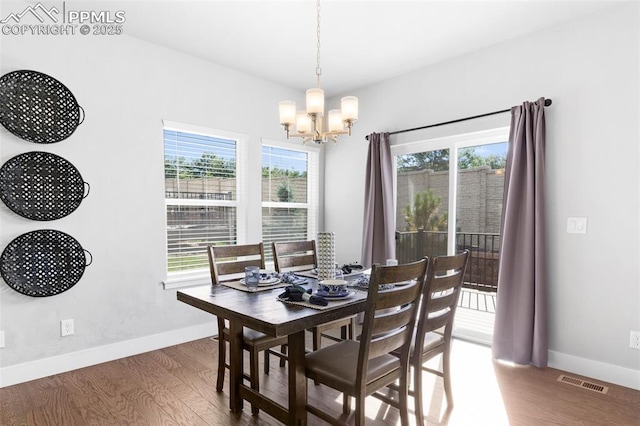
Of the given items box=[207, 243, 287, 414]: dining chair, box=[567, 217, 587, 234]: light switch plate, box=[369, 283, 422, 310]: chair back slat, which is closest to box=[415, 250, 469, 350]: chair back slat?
box=[369, 283, 422, 310]: chair back slat

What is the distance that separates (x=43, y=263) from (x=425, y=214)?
3.48 meters

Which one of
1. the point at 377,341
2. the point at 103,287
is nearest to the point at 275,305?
the point at 377,341

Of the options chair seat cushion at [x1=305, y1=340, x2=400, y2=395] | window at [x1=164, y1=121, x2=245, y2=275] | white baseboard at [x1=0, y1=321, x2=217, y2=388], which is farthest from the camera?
window at [x1=164, y1=121, x2=245, y2=275]

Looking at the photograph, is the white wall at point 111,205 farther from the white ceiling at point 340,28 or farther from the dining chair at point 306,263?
the dining chair at point 306,263

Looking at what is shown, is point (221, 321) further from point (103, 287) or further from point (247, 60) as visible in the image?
point (247, 60)

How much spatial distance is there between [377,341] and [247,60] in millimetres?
3088

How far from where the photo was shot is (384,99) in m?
4.13

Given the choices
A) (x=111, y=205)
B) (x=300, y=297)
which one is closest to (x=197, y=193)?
(x=111, y=205)

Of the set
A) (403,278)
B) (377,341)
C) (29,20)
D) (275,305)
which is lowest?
(377,341)

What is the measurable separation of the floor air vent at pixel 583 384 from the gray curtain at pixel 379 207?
1.82 meters

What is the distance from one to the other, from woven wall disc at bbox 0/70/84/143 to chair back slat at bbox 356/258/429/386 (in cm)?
270

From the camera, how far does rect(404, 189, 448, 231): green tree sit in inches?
148

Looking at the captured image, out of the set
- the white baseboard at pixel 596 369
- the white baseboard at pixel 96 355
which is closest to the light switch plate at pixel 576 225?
the white baseboard at pixel 596 369

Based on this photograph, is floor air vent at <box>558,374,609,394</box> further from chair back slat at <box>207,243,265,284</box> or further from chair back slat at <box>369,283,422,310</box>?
chair back slat at <box>207,243,265,284</box>
